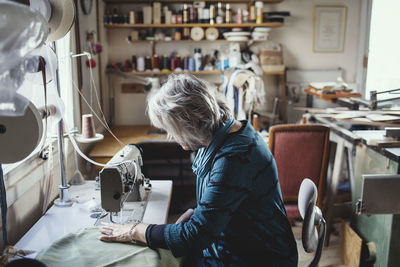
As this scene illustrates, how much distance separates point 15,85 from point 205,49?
3168 mm

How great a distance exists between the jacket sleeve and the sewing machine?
0.35 metres

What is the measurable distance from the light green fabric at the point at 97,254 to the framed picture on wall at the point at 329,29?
3.40 meters

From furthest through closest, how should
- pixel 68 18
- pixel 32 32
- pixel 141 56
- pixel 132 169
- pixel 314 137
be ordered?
pixel 141 56 → pixel 314 137 → pixel 132 169 → pixel 68 18 → pixel 32 32

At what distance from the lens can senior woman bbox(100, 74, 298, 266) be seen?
4.18ft

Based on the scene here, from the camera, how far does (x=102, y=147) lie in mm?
3020

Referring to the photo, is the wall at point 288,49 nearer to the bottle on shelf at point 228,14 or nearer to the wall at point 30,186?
the bottle on shelf at point 228,14

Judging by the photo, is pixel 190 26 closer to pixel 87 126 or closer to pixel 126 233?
pixel 87 126

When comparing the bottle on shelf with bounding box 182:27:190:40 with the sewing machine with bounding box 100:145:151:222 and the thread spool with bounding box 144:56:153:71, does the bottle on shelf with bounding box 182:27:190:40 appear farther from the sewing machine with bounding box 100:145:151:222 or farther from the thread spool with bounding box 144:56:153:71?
the sewing machine with bounding box 100:145:151:222

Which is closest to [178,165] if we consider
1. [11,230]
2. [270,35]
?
[270,35]

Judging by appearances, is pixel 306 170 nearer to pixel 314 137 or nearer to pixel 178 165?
pixel 314 137

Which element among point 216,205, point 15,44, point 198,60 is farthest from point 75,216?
point 198,60

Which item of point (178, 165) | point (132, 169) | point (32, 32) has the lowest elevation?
point (178, 165)

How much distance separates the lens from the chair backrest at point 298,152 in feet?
7.97

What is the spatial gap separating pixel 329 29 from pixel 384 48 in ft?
→ 1.96
